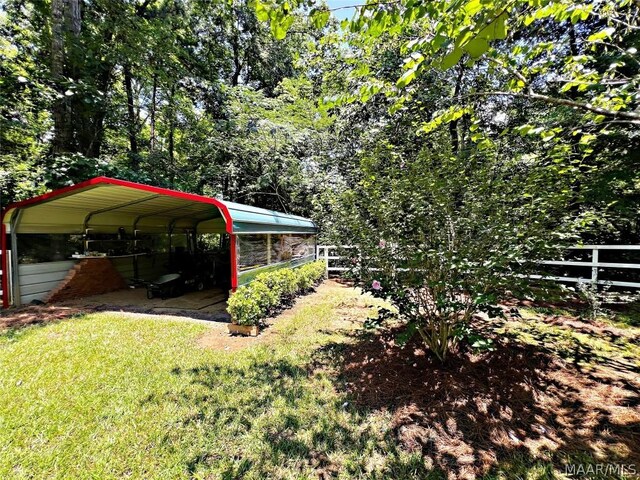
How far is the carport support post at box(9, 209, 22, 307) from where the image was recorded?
6.64m

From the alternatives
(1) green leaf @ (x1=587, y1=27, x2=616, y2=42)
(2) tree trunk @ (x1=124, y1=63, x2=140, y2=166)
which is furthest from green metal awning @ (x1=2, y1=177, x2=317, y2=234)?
(1) green leaf @ (x1=587, y1=27, x2=616, y2=42)

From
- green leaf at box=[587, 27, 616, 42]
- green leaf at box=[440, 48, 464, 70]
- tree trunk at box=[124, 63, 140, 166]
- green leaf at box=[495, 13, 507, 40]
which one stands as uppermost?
tree trunk at box=[124, 63, 140, 166]

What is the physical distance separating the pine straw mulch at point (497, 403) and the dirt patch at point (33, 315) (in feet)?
20.1

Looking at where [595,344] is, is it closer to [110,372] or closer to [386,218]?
[386,218]

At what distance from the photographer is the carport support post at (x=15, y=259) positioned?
6641 mm

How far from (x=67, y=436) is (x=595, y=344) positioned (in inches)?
254

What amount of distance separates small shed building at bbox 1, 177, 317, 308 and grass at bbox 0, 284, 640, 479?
2116mm

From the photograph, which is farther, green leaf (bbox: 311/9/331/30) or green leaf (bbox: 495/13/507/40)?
green leaf (bbox: 311/9/331/30)

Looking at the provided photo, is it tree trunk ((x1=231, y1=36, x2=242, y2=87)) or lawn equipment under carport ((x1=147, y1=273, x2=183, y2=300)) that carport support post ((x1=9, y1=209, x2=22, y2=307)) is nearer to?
lawn equipment under carport ((x1=147, y1=273, x2=183, y2=300))

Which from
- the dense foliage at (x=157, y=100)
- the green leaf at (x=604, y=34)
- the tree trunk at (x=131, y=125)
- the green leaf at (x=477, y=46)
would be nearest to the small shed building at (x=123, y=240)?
the dense foliage at (x=157, y=100)

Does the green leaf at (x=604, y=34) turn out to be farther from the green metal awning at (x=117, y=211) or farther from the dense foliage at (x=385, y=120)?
the green metal awning at (x=117, y=211)

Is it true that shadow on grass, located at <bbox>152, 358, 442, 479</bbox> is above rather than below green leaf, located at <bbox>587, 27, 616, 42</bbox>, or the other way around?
below

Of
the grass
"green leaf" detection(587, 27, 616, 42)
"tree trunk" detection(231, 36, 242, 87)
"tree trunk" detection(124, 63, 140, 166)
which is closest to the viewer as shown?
"green leaf" detection(587, 27, 616, 42)

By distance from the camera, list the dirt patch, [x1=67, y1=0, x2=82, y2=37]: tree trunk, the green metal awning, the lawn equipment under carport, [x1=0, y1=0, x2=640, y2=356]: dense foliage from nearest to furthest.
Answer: [x1=0, y1=0, x2=640, y2=356]: dense foliage → the dirt patch → the green metal awning → the lawn equipment under carport → [x1=67, y1=0, x2=82, y2=37]: tree trunk
